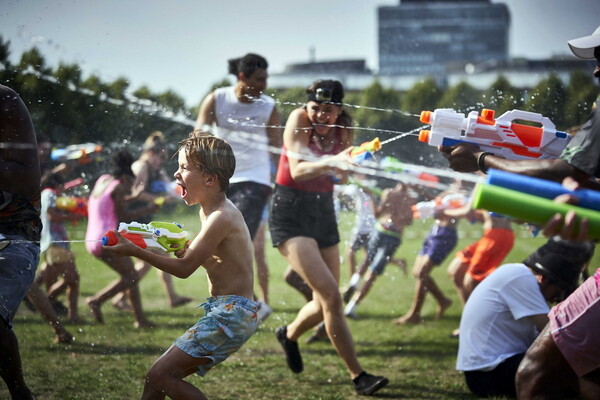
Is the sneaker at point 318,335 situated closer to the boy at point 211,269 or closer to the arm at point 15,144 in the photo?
the boy at point 211,269

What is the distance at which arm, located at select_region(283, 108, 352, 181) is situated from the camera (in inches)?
178

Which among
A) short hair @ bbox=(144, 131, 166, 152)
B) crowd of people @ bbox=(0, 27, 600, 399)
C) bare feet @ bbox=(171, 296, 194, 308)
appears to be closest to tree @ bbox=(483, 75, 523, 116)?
crowd of people @ bbox=(0, 27, 600, 399)

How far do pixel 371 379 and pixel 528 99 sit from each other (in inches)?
77.5

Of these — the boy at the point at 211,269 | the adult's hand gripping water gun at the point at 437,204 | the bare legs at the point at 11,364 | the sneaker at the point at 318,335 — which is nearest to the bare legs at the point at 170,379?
the boy at the point at 211,269

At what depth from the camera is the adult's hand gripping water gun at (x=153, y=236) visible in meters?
3.12

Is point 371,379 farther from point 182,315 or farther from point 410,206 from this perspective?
point 182,315

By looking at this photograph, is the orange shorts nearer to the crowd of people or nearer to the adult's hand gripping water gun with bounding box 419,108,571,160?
the crowd of people

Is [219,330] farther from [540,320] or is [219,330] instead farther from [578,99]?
[578,99]

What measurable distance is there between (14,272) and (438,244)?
449cm

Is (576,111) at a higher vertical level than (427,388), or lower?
higher

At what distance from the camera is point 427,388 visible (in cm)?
474

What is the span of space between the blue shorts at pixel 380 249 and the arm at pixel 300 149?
7.50 feet

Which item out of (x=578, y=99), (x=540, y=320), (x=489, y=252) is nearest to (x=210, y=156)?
(x=540, y=320)

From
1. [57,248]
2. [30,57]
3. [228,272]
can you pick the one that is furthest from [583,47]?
[57,248]
